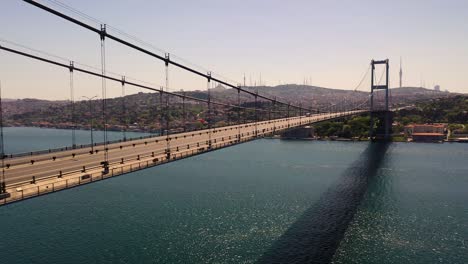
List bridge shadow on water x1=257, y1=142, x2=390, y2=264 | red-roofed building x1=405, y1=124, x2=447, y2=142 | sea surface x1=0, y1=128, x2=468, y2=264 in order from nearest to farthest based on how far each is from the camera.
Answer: bridge shadow on water x1=257, y1=142, x2=390, y2=264 < sea surface x1=0, y1=128, x2=468, y2=264 < red-roofed building x1=405, y1=124, x2=447, y2=142

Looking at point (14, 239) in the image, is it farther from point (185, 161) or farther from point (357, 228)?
point (185, 161)

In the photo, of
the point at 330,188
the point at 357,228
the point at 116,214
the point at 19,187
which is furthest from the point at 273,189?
the point at 19,187

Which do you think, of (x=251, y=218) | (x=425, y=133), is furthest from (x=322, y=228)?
(x=425, y=133)

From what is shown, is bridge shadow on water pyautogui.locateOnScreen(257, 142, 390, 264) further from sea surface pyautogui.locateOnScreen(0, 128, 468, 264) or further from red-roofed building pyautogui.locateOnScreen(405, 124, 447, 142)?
red-roofed building pyautogui.locateOnScreen(405, 124, 447, 142)

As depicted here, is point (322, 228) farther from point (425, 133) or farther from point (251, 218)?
point (425, 133)

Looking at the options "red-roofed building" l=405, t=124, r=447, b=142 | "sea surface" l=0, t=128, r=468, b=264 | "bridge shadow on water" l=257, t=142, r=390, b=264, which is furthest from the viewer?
"red-roofed building" l=405, t=124, r=447, b=142

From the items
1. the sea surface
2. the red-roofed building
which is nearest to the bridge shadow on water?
the sea surface
